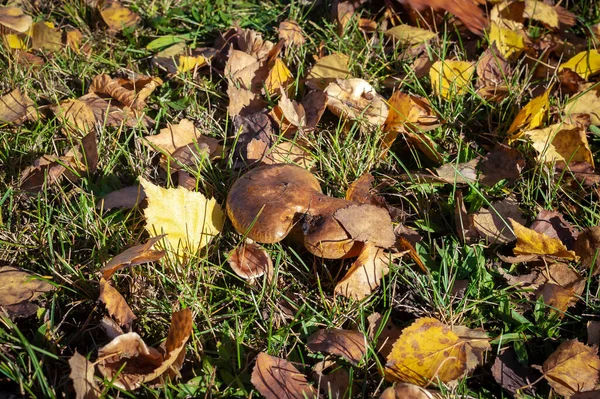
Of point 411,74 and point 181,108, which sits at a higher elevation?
point 411,74

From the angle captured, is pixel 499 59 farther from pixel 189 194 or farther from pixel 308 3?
pixel 189 194

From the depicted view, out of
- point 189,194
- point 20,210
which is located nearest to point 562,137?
point 189,194

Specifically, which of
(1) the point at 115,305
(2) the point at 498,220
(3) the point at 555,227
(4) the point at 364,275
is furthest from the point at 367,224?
(1) the point at 115,305

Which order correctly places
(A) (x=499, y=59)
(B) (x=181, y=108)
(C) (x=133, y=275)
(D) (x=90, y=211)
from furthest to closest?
(A) (x=499, y=59) < (B) (x=181, y=108) < (D) (x=90, y=211) < (C) (x=133, y=275)

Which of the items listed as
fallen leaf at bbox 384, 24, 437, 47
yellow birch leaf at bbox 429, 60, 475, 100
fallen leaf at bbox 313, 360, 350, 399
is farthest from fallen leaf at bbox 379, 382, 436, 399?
fallen leaf at bbox 384, 24, 437, 47

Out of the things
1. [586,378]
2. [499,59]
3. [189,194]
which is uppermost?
[499,59]

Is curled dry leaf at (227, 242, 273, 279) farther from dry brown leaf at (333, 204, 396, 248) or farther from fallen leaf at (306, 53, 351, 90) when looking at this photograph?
fallen leaf at (306, 53, 351, 90)

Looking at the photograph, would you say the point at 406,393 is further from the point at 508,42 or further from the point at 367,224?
the point at 508,42
